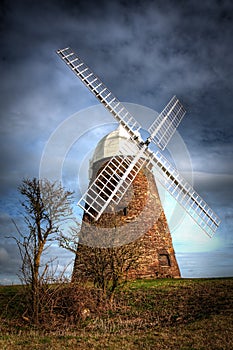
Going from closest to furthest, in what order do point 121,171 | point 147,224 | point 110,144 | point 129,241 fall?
point 129,241
point 121,171
point 147,224
point 110,144

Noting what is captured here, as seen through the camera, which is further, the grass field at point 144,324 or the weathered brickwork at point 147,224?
the weathered brickwork at point 147,224

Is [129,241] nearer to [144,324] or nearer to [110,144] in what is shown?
[144,324]

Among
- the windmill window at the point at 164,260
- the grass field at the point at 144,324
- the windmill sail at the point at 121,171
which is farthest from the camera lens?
the windmill window at the point at 164,260

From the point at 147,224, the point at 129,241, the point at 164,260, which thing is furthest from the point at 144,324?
the point at 164,260

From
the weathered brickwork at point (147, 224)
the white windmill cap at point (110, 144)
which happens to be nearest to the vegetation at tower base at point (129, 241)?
the weathered brickwork at point (147, 224)

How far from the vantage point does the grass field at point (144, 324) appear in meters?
6.59

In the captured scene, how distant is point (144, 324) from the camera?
8531 mm

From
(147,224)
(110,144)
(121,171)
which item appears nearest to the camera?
(121,171)

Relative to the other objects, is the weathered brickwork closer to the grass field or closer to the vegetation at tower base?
the vegetation at tower base

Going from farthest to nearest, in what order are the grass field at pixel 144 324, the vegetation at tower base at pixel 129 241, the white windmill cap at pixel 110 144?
the white windmill cap at pixel 110 144
the vegetation at tower base at pixel 129 241
the grass field at pixel 144 324

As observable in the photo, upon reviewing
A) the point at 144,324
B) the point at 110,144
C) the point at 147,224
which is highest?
the point at 110,144

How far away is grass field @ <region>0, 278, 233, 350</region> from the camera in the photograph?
6586mm

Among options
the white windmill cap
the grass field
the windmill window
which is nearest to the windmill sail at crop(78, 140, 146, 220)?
the white windmill cap

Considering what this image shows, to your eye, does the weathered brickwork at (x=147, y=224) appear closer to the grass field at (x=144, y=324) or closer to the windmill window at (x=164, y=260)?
the windmill window at (x=164, y=260)
